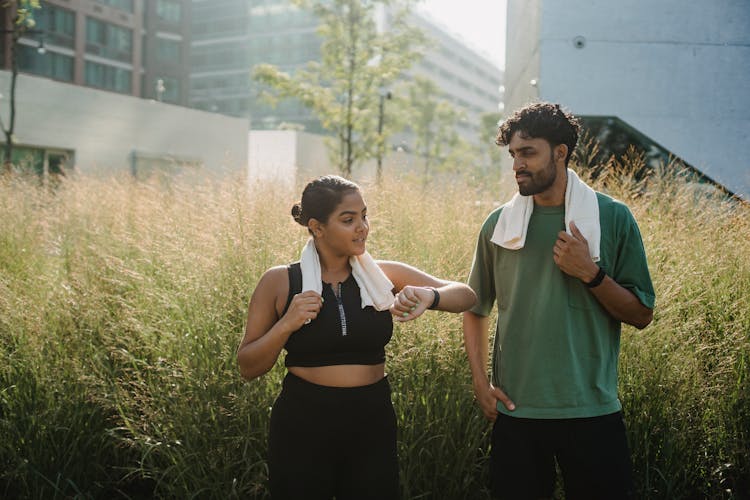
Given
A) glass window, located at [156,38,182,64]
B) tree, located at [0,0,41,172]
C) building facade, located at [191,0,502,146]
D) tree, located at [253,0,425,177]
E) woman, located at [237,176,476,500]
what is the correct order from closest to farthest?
woman, located at [237,176,476,500] → tree, located at [0,0,41,172] → tree, located at [253,0,425,177] → glass window, located at [156,38,182,64] → building facade, located at [191,0,502,146]

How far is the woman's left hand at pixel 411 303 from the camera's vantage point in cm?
229

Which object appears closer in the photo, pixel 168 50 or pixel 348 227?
pixel 348 227

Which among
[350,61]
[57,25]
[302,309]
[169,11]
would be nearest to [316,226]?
[302,309]

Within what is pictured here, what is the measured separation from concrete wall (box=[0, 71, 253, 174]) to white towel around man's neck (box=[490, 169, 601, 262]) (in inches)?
660

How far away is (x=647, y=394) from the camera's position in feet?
11.9

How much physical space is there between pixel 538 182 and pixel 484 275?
425 mm

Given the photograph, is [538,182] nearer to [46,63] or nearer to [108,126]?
[108,126]

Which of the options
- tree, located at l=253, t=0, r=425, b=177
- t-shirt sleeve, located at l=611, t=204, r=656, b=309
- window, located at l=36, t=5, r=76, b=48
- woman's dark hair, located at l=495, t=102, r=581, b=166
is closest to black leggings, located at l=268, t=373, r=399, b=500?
t-shirt sleeve, located at l=611, t=204, r=656, b=309

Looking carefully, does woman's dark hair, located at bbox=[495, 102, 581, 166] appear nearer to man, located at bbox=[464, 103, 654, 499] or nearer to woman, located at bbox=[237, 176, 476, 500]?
man, located at bbox=[464, 103, 654, 499]

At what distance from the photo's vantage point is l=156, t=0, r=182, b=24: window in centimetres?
4494

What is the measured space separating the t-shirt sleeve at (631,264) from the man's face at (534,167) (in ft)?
0.91

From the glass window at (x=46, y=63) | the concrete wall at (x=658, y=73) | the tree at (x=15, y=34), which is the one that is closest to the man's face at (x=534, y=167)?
the tree at (x=15, y=34)

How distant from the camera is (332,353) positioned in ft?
7.82

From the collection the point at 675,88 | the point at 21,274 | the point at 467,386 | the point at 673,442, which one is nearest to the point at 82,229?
the point at 21,274
